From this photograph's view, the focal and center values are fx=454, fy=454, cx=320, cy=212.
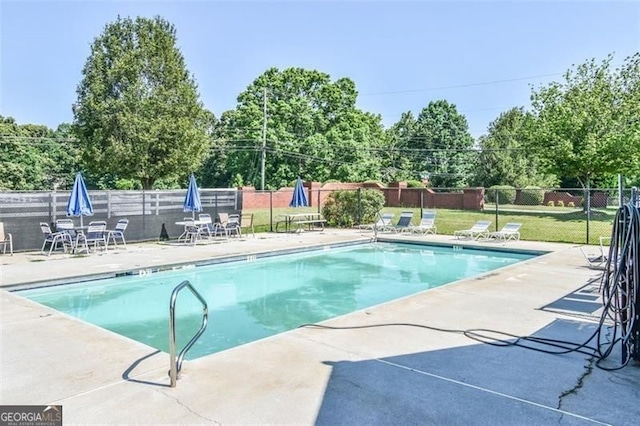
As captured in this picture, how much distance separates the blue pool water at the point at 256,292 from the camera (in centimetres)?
679

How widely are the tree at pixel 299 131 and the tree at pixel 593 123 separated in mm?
14068

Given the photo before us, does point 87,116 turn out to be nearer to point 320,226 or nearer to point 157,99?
point 157,99

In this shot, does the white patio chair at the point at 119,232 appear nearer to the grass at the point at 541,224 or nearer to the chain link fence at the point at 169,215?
the chain link fence at the point at 169,215

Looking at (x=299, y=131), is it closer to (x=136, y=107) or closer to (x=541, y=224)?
(x=136, y=107)

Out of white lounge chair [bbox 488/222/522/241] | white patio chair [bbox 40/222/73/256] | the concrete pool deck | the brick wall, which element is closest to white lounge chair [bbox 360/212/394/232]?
white lounge chair [bbox 488/222/522/241]

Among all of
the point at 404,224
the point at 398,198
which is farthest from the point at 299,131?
the point at 404,224

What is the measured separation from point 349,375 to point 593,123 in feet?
69.7

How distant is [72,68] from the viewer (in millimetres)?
22750

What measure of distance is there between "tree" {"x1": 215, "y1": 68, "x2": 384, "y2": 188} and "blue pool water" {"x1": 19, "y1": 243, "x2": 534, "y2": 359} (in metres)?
20.6

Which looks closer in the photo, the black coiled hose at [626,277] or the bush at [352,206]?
the black coiled hose at [626,277]

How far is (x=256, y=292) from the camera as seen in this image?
9.04 meters

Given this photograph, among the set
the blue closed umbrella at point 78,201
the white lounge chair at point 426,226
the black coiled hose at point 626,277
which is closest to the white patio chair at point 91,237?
the blue closed umbrella at point 78,201

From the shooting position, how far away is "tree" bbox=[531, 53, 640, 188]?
19.6 meters

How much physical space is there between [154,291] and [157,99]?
15666 mm
